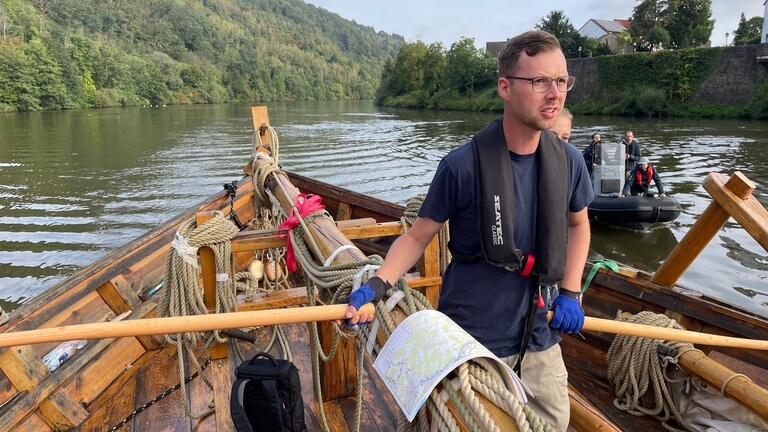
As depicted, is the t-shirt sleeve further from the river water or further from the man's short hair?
the river water

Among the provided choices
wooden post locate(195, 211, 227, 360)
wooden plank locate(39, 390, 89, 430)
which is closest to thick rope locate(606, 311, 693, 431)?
wooden post locate(195, 211, 227, 360)

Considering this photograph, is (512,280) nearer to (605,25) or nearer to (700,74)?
(700,74)

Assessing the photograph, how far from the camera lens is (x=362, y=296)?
61.8 inches

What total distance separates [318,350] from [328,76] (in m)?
125

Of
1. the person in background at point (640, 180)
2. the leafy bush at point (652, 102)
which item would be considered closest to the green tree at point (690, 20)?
the leafy bush at point (652, 102)

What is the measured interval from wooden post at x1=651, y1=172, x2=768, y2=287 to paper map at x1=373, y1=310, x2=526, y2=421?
7.37ft

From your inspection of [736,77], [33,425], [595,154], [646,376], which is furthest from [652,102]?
[33,425]

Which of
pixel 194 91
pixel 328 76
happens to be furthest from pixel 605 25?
pixel 328 76

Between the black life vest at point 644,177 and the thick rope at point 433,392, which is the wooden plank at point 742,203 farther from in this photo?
the black life vest at point 644,177

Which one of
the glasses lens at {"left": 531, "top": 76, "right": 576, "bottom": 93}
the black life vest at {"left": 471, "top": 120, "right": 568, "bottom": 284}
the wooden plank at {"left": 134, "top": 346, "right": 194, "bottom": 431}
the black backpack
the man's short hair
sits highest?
the man's short hair

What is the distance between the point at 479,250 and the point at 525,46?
694 mm

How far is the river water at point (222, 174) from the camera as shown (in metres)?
9.21

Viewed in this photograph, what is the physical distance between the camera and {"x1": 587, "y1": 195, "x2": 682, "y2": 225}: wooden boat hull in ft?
33.2

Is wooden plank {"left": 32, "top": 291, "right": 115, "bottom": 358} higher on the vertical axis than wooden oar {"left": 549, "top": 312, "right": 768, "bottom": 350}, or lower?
lower
